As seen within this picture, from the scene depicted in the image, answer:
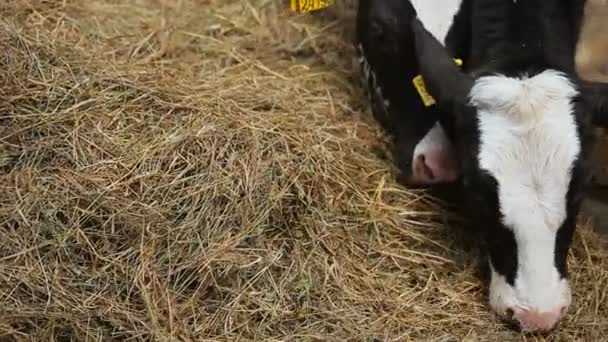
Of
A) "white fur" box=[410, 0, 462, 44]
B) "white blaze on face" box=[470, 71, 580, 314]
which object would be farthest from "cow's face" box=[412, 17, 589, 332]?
"white fur" box=[410, 0, 462, 44]

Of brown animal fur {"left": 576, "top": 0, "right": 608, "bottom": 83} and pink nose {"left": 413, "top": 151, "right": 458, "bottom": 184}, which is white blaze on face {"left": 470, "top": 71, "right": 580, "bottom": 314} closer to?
pink nose {"left": 413, "top": 151, "right": 458, "bottom": 184}

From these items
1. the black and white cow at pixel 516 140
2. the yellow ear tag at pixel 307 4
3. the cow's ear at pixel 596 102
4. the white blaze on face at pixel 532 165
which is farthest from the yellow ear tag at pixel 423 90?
the yellow ear tag at pixel 307 4

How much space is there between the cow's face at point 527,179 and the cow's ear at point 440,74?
0.04m

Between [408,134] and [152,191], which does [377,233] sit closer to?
[408,134]

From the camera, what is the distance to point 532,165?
10.6 feet

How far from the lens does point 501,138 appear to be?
328 cm

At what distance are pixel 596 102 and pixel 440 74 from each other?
0.49 m

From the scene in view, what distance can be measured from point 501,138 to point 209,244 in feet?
3.08

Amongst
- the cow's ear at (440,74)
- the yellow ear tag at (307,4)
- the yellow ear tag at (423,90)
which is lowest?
the yellow ear tag at (423,90)

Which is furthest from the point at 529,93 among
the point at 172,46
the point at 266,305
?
the point at 172,46

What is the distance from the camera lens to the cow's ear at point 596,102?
11.0ft

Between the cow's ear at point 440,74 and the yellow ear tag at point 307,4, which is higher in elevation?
the cow's ear at point 440,74

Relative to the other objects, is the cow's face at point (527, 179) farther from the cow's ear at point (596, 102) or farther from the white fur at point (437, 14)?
the white fur at point (437, 14)

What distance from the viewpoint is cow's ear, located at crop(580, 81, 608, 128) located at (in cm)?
335
